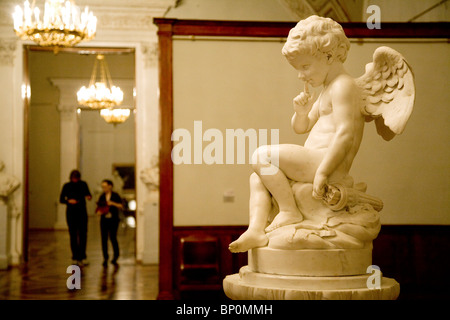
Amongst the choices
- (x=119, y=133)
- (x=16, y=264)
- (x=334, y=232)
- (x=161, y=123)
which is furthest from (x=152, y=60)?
(x=119, y=133)

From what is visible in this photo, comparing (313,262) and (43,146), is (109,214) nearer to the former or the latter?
(313,262)

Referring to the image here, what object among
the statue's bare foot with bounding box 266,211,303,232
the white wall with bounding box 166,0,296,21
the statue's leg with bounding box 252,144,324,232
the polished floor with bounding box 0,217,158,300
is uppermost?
the white wall with bounding box 166,0,296,21

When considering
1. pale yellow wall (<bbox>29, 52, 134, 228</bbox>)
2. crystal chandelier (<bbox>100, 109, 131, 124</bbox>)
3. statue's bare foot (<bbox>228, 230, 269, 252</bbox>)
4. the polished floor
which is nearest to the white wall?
the polished floor

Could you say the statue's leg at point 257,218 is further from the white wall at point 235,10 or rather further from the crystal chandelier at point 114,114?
the crystal chandelier at point 114,114

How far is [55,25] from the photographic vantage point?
10430 mm

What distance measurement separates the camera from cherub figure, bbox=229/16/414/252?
451 cm

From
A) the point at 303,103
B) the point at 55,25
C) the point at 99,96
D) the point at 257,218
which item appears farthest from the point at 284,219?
the point at 99,96

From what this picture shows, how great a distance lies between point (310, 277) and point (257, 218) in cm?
52

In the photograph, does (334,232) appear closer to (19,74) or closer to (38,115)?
(19,74)

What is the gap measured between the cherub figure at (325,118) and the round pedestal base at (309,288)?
238 mm

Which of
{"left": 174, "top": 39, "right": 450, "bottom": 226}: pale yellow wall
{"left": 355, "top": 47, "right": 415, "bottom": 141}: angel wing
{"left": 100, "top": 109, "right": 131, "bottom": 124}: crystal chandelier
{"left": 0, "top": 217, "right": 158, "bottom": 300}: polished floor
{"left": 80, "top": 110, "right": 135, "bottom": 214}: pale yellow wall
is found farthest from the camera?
{"left": 80, "top": 110, "right": 135, "bottom": 214}: pale yellow wall

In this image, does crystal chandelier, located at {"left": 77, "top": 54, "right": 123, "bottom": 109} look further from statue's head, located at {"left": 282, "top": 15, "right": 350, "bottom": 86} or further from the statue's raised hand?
statue's head, located at {"left": 282, "top": 15, "right": 350, "bottom": 86}

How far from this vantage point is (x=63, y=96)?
1959 centimetres

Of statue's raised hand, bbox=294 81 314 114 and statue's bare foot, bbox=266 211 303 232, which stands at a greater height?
statue's raised hand, bbox=294 81 314 114
